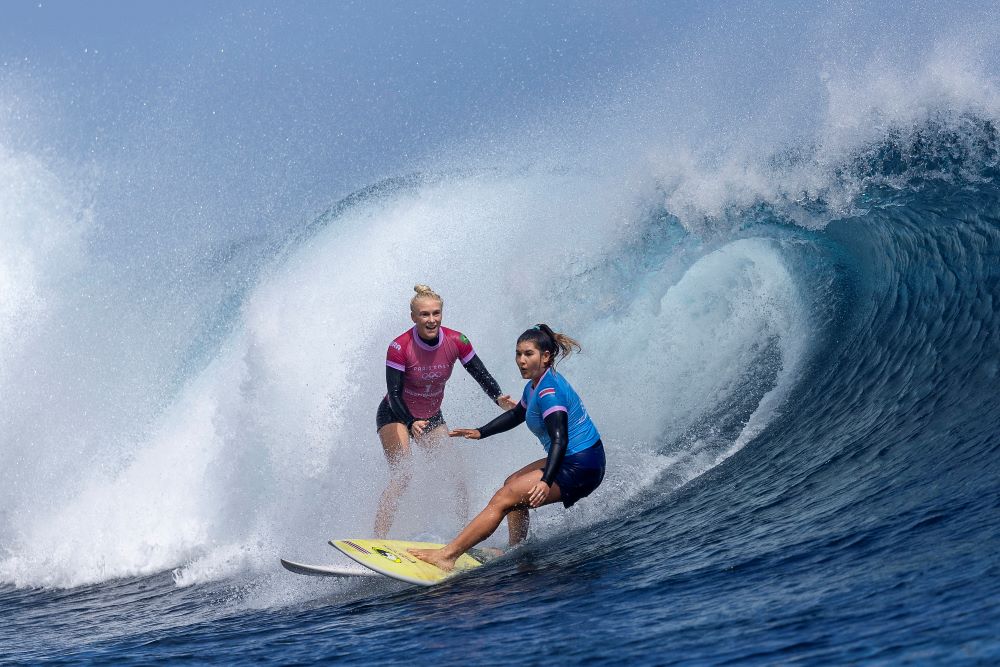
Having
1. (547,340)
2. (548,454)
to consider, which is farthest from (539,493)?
(547,340)

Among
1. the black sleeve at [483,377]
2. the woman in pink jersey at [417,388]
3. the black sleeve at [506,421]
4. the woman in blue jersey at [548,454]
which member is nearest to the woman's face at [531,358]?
the woman in blue jersey at [548,454]

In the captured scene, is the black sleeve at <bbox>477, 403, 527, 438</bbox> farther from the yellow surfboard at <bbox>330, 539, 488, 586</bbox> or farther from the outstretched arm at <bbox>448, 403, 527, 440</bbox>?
the yellow surfboard at <bbox>330, 539, 488, 586</bbox>

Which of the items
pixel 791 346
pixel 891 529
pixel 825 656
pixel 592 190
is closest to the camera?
pixel 825 656

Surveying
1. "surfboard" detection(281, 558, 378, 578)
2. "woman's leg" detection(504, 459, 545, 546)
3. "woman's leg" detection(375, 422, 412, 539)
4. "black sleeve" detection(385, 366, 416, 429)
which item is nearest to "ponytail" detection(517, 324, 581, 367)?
"woman's leg" detection(504, 459, 545, 546)

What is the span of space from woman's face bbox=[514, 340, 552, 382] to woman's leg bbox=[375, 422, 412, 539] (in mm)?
1398

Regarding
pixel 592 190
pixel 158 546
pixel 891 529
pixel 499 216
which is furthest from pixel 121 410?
pixel 891 529

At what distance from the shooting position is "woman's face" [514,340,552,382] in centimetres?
568

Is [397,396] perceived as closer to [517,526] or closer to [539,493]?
[517,526]

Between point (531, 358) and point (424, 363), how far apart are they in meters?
1.34

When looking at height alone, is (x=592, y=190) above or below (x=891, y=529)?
above

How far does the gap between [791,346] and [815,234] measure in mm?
1818

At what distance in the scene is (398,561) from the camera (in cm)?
570

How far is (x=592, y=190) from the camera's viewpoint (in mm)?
11656

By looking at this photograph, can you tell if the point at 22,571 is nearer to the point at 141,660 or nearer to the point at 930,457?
the point at 141,660
